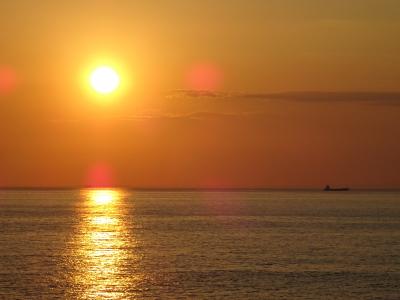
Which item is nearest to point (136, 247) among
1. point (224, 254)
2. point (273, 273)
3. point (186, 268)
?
point (224, 254)

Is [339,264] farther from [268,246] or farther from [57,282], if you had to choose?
[57,282]

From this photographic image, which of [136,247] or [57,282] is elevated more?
[136,247]

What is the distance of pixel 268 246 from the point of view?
356ft

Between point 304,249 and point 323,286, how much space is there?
33.9 meters

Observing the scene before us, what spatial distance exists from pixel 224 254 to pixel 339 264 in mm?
15052

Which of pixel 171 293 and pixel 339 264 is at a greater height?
pixel 339 264

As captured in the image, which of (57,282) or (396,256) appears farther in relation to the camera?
(396,256)

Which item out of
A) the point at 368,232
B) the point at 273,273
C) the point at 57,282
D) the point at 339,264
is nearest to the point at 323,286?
the point at 273,273

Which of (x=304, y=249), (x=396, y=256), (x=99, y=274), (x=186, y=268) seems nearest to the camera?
(x=99, y=274)

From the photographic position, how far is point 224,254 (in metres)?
96.9

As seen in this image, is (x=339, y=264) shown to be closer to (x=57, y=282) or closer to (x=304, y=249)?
(x=304, y=249)

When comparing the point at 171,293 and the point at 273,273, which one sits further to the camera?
the point at 273,273

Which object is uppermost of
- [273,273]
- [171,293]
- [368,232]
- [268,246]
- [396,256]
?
[368,232]

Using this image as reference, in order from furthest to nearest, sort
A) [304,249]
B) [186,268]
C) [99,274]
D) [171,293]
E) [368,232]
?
1. [368,232]
2. [304,249]
3. [186,268]
4. [99,274]
5. [171,293]
